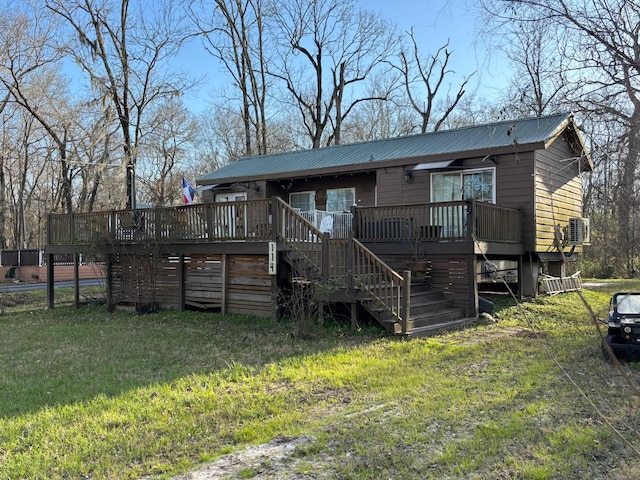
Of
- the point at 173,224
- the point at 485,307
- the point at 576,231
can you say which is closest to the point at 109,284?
the point at 173,224

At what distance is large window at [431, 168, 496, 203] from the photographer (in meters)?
12.8

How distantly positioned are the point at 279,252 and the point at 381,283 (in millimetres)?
2640

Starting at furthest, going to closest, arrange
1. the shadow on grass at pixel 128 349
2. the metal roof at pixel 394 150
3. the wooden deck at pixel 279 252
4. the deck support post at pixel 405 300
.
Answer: the metal roof at pixel 394 150
the wooden deck at pixel 279 252
the deck support post at pixel 405 300
the shadow on grass at pixel 128 349

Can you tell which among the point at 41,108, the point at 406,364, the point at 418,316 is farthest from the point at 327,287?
the point at 41,108

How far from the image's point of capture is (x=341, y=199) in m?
16.1

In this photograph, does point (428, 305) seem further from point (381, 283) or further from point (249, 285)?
point (249, 285)

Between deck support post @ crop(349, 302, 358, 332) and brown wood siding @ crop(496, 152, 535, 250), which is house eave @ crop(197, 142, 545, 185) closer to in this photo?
brown wood siding @ crop(496, 152, 535, 250)

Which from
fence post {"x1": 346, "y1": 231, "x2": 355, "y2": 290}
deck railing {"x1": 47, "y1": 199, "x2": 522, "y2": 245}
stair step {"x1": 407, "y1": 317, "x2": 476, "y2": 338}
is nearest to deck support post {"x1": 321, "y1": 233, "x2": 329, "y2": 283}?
deck railing {"x1": 47, "y1": 199, "x2": 522, "y2": 245}

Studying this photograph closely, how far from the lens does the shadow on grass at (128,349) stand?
19.9 feet

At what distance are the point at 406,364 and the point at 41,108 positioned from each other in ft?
82.2

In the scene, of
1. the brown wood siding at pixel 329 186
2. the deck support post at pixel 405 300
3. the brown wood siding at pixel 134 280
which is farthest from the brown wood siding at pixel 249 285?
the brown wood siding at pixel 329 186

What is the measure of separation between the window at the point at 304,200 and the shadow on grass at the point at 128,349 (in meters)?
6.14

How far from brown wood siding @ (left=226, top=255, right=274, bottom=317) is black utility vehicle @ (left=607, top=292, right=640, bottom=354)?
21.8ft

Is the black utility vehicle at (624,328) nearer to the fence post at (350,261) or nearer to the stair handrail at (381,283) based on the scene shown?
the stair handrail at (381,283)
